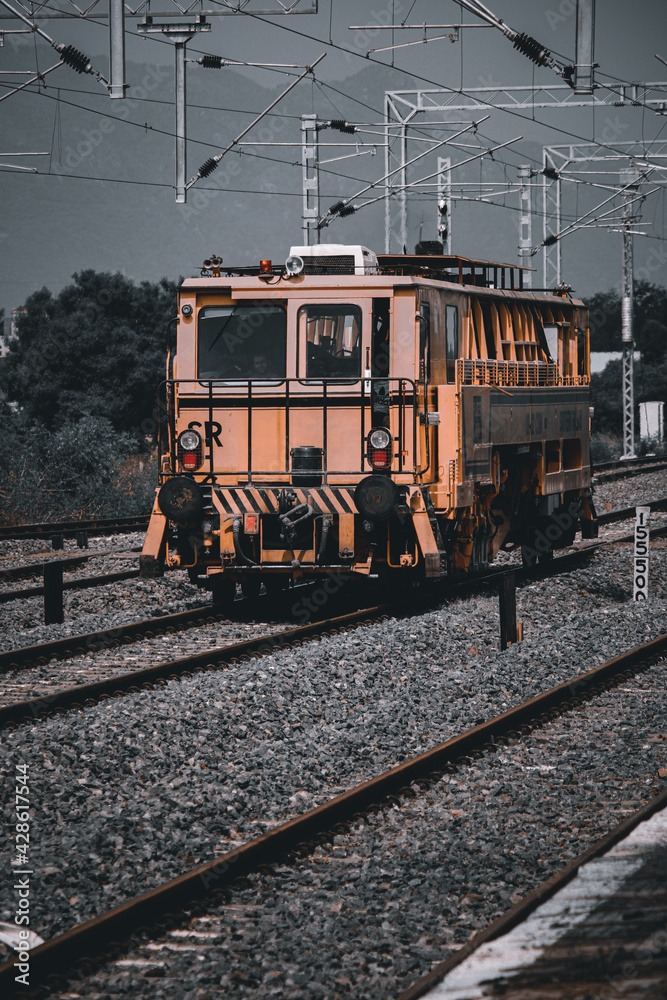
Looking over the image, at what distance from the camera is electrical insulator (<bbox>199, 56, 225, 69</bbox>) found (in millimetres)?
19469

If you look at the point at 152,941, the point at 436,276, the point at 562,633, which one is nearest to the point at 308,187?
the point at 436,276

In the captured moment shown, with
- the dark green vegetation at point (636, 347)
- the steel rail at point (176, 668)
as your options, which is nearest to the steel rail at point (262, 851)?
the steel rail at point (176, 668)

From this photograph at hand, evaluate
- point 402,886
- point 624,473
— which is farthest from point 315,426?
point 624,473

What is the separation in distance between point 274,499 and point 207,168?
1021 cm

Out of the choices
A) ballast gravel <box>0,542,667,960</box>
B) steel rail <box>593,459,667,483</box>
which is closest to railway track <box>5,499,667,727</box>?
ballast gravel <box>0,542,667,960</box>

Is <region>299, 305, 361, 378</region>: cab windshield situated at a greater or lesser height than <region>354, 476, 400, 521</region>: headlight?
greater

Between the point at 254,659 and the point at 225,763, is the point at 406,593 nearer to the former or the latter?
the point at 254,659

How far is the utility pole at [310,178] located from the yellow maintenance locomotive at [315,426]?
10.9m

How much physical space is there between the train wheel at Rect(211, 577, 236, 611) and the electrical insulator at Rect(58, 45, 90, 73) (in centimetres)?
708

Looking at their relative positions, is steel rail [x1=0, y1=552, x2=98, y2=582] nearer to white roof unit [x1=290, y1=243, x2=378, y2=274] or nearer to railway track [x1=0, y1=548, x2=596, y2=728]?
railway track [x1=0, y1=548, x2=596, y2=728]

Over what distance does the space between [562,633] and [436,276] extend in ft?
14.8

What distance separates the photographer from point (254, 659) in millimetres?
11180

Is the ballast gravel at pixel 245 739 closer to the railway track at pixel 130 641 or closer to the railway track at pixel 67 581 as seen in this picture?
the railway track at pixel 130 641

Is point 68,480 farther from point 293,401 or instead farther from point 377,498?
point 377,498
